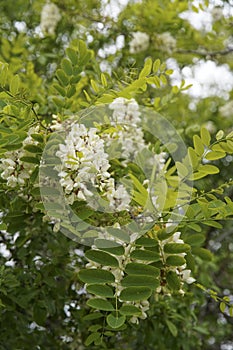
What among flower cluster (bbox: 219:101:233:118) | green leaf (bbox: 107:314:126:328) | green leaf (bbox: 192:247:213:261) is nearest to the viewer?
green leaf (bbox: 107:314:126:328)

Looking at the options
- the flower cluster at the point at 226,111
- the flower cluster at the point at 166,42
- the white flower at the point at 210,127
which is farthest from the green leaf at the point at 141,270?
the flower cluster at the point at 226,111

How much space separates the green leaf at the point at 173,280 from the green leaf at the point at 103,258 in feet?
0.30

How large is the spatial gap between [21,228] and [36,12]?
1.09m

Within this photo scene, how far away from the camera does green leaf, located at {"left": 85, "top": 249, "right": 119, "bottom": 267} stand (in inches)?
30.6

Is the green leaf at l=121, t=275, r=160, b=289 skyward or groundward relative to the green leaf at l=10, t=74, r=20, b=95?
groundward

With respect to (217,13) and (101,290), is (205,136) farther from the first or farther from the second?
(217,13)

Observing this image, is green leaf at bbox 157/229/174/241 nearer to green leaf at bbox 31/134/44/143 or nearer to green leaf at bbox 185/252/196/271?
green leaf at bbox 185/252/196/271

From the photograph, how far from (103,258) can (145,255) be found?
0.19ft

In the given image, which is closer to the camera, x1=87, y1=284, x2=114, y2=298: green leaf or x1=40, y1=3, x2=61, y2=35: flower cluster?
x1=87, y1=284, x2=114, y2=298: green leaf

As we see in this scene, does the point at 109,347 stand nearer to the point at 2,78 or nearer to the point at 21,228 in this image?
the point at 21,228

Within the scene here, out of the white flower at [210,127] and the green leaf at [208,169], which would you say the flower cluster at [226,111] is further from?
the green leaf at [208,169]

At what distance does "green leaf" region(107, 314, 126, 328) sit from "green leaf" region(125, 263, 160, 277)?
0.06 meters

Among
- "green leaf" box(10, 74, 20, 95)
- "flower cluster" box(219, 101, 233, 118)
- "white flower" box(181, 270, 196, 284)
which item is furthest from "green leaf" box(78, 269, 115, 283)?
"flower cluster" box(219, 101, 233, 118)

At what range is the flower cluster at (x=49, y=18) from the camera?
1.72 m
